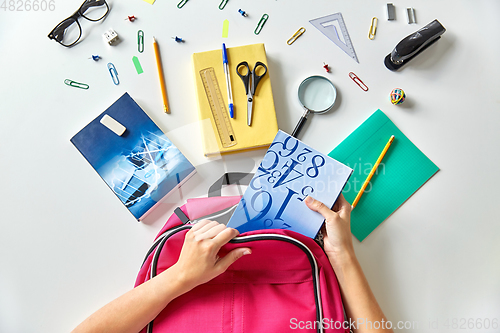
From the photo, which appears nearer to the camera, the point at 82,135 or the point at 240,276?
the point at 240,276

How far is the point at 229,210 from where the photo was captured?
76 cm

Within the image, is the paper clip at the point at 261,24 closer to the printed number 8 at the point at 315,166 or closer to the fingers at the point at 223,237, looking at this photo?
the printed number 8 at the point at 315,166

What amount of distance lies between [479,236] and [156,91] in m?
1.00

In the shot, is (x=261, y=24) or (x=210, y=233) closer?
(x=210, y=233)

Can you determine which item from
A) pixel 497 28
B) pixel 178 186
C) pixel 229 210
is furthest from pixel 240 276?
pixel 497 28

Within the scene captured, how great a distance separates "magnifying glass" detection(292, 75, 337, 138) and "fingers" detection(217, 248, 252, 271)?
0.37 meters

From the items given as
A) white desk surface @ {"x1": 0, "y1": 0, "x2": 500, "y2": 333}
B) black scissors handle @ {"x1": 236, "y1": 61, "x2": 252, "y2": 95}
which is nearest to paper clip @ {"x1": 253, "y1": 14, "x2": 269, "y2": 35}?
white desk surface @ {"x1": 0, "y1": 0, "x2": 500, "y2": 333}

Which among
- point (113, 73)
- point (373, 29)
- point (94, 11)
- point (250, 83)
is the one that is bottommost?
point (373, 29)

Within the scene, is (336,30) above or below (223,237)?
above

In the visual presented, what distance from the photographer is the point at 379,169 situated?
838mm

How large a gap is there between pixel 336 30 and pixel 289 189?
50cm

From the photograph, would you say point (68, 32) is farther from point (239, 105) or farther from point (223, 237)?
point (223, 237)

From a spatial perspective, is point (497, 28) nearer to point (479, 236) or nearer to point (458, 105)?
point (458, 105)

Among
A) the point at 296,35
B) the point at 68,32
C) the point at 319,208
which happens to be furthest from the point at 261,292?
the point at 68,32
